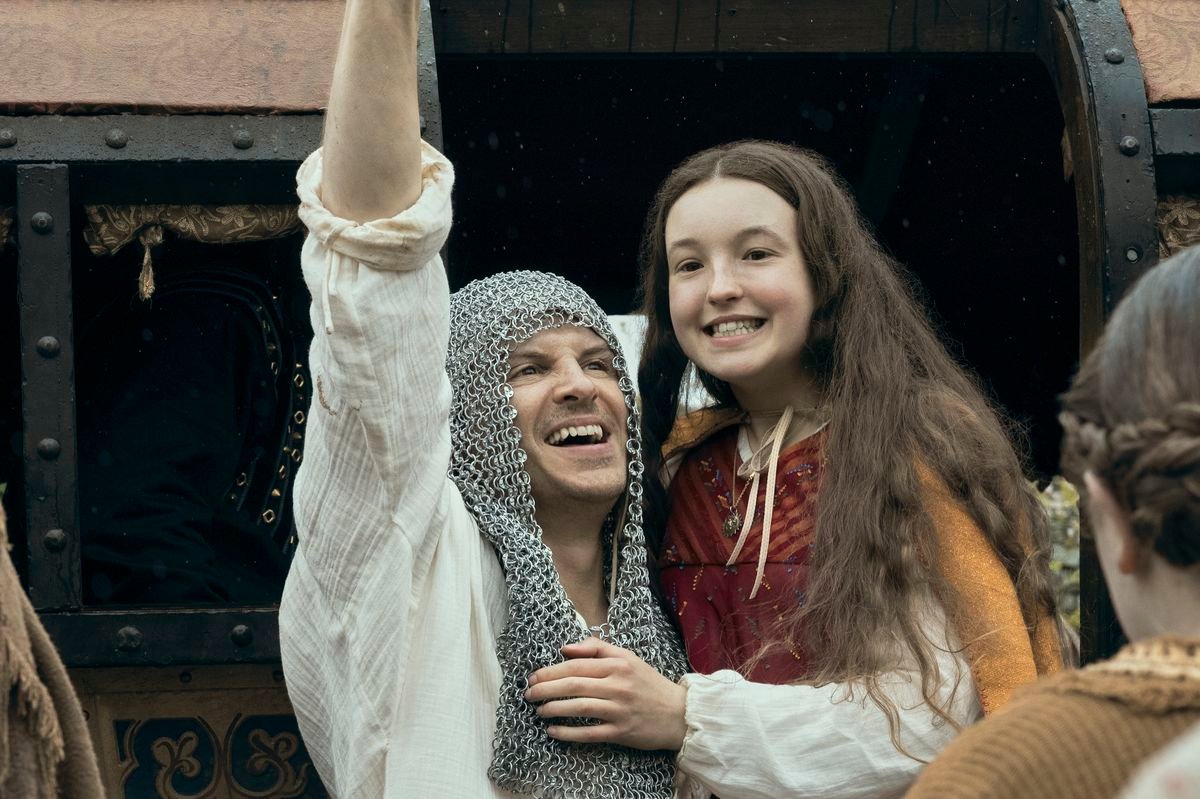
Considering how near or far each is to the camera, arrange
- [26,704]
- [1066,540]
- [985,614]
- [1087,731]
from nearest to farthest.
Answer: [1087,731], [26,704], [985,614], [1066,540]

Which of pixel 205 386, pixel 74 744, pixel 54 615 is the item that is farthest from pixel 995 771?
pixel 205 386

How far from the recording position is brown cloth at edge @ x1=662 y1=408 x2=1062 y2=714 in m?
2.37

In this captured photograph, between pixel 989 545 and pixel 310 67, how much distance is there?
1295mm

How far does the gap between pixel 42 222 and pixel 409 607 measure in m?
0.87

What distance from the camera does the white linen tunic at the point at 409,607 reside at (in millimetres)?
2162

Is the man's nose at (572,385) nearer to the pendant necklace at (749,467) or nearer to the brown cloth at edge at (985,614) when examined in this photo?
the pendant necklace at (749,467)

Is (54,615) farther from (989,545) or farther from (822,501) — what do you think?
(989,545)

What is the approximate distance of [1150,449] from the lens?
55.6 inches

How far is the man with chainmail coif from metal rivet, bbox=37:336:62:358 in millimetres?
555

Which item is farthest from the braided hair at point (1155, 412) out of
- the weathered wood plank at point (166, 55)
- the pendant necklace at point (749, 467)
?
the weathered wood plank at point (166, 55)

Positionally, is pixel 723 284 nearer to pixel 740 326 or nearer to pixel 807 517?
pixel 740 326

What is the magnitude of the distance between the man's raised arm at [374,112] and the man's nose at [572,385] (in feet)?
1.76

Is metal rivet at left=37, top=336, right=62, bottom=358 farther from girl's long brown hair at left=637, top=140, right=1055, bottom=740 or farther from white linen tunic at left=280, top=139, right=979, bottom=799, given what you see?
girl's long brown hair at left=637, top=140, right=1055, bottom=740

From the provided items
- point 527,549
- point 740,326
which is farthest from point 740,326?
point 527,549
